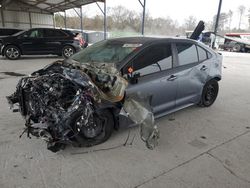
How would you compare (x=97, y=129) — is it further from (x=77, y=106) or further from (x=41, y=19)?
(x=41, y=19)

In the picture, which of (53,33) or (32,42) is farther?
(53,33)

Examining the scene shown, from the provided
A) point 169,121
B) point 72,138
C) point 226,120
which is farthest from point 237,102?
point 72,138

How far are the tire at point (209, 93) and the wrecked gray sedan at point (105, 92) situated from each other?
33.3 inches

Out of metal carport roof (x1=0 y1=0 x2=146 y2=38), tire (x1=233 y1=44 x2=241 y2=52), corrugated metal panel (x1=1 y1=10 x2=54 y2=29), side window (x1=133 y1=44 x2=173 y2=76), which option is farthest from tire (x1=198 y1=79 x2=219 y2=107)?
corrugated metal panel (x1=1 y1=10 x2=54 y2=29)

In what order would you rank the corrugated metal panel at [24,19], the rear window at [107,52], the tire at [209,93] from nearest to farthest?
1. the rear window at [107,52]
2. the tire at [209,93]
3. the corrugated metal panel at [24,19]

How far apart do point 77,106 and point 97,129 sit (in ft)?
1.66

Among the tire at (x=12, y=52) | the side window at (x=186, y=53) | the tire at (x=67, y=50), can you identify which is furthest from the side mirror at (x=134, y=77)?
the tire at (x=12, y=52)

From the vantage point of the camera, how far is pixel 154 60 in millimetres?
3361

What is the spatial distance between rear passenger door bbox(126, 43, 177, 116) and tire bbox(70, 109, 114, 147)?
1.50 ft

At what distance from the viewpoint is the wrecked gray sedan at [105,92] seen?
104 inches

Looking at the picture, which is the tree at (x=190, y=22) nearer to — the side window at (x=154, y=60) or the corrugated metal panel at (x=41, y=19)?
the corrugated metal panel at (x=41, y=19)

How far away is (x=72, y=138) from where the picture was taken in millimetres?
2750

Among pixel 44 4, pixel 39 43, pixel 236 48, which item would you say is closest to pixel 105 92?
pixel 39 43

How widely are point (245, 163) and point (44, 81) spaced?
2686mm
